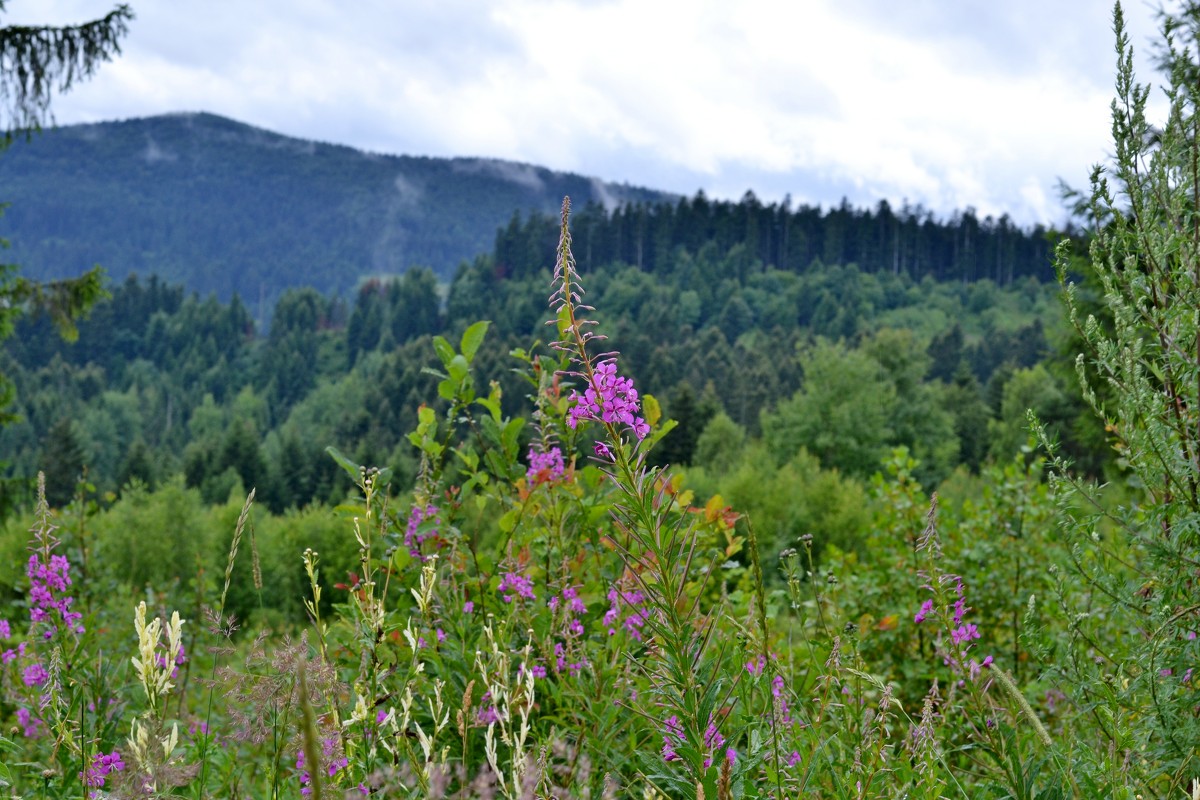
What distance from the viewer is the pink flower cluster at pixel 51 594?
267cm

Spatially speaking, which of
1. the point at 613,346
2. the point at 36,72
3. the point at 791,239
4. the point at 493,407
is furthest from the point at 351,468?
the point at 791,239

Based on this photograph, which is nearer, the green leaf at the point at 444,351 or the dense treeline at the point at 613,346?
the green leaf at the point at 444,351

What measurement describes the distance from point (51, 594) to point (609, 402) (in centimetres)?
223

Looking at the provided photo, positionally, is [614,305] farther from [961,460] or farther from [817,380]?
[817,380]

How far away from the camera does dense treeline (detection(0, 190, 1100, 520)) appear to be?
54344 millimetres

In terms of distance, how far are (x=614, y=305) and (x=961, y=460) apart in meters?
67.1

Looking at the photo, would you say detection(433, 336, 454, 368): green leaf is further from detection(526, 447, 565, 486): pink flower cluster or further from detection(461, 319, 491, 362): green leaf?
detection(526, 447, 565, 486): pink flower cluster

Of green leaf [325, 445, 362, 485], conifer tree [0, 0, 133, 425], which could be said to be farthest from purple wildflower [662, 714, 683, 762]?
conifer tree [0, 0, 133, 425]

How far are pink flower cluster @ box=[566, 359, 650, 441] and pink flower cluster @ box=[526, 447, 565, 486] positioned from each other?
6.79 feet

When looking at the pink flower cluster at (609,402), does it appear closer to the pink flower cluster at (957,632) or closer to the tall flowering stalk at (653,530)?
the tall flowering stalk at (653,530)

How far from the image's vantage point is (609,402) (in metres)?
1.51

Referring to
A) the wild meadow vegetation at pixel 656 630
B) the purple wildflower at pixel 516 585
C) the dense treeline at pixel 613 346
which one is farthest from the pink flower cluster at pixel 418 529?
the dense treeline at pixel 613 346

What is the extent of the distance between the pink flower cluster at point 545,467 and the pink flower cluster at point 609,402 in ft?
6.79

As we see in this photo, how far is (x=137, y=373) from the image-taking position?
13925cm
